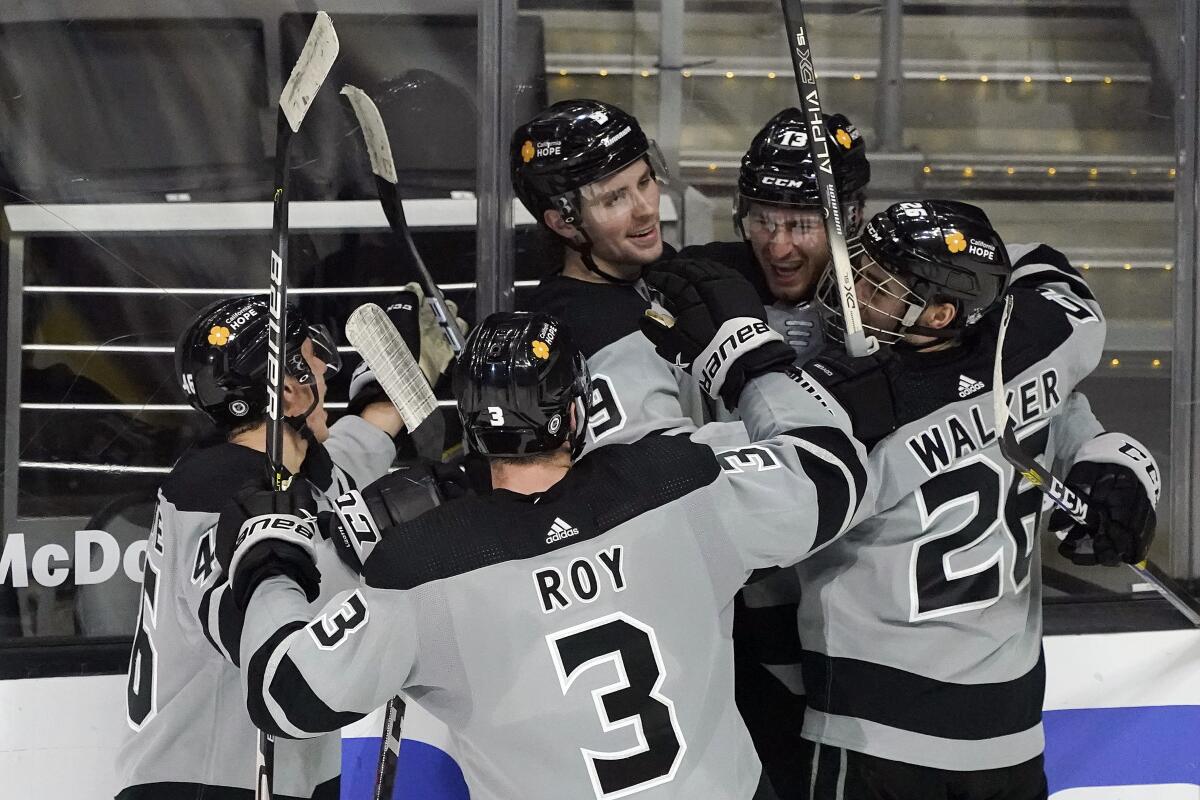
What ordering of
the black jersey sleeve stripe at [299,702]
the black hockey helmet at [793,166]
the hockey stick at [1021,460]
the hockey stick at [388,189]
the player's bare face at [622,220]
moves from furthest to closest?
the hockey stick at [388,189] < the black hockey helmet at [793,166] < the player's bare face at [622,220] < the hockey stick at [1021,460] < the black jersey sleeve stripe at [299,702]

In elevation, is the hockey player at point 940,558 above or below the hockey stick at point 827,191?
below

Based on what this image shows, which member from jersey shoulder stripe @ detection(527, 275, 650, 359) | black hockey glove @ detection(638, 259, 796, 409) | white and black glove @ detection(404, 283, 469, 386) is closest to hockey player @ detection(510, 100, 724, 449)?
jersey shoulder stripe @ detection(527, 275, 650, 359)

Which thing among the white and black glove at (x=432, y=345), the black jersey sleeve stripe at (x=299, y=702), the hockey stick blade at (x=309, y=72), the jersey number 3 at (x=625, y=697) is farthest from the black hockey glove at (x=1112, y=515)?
the hockey stick blade at (x=309, y=72)

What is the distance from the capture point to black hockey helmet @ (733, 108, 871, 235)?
238 centimetres

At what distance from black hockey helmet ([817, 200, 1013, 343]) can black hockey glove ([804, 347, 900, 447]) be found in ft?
0.45

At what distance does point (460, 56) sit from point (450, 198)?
12.2 inches

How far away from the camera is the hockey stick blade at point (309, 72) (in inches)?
77.2

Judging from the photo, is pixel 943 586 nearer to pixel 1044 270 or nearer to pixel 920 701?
pixel 920 701

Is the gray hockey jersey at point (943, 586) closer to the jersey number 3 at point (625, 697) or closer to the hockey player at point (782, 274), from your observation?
the hockey player at point (782, 274)

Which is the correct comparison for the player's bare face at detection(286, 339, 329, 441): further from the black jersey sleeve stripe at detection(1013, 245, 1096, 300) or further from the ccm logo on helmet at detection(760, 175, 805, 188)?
the black jersey sleeve stripe at detection(1013, 245, 1096, 300)

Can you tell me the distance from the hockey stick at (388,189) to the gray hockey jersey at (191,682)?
23.2 inches

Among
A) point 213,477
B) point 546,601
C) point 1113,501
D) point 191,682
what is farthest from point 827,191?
point 191,682

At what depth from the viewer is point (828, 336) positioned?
2330 millimetres

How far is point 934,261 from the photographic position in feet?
6.82
